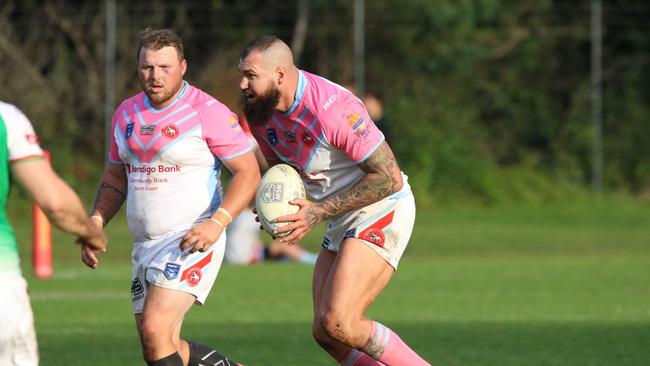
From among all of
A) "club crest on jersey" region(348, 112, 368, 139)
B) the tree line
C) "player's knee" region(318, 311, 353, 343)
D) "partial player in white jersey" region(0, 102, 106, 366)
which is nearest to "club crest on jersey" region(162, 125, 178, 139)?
"club crest on jersey" region(348, 112, 368, 139)

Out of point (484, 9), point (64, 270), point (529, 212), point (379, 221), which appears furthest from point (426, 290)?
point (484, 9)

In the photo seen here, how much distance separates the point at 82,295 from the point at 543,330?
219 inches

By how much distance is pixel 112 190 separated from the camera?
23.1ft

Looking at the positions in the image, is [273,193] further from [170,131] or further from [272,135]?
[170,131]

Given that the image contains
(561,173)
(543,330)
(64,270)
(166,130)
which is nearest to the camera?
(166,130)

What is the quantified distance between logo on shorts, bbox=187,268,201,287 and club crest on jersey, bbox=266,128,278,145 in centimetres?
88

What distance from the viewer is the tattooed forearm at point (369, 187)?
6.78 m

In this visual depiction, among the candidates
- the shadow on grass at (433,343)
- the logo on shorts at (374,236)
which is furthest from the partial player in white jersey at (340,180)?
the shadow on grass at (433,343)

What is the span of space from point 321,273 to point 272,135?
851 mm

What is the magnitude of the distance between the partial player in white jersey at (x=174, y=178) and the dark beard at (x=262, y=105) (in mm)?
107

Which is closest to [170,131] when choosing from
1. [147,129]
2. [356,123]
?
[147,129]

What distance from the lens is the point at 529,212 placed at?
2467 centimetres

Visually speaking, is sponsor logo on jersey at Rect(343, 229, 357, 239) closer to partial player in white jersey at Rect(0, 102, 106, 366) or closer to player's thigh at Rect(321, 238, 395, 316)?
player's thigh at Rect(321, 238, 395, 316)

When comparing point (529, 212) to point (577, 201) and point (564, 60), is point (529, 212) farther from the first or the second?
point (564, 60)
